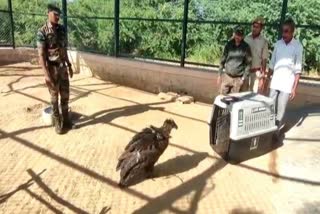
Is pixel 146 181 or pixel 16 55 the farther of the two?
pixel 16 55

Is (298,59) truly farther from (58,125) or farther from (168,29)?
(168,29)

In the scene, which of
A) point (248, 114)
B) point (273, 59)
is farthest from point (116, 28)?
point (248, 114)

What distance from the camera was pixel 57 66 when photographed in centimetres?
608

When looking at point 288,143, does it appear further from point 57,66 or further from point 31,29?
point 31,29

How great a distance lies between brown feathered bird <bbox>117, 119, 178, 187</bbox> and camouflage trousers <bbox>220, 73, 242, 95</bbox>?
5.62 ft

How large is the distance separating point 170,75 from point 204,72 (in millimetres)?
819

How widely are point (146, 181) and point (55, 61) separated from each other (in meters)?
2.38

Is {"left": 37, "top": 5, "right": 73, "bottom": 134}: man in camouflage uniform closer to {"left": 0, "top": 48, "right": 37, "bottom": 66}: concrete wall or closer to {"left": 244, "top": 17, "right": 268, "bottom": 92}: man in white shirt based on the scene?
{"left": 244, "top": 17, "right": 268, "bottom": 92}: man in white shirt

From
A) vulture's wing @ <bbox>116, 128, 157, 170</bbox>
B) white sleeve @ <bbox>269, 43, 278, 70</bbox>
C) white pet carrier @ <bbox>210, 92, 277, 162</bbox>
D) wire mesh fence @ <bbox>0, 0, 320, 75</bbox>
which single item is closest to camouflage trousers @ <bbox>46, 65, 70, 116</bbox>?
vulture's wing @ <bbox>116, 128, 157, 170</bbox>

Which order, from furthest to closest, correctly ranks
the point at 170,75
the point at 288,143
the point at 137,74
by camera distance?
the point at 137,74
the point at 170,75
the point at 288,143

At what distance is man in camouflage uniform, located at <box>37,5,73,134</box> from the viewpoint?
5.85 meters

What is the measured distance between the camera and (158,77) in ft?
28.1

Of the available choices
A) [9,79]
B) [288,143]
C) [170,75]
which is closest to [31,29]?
[9,79]

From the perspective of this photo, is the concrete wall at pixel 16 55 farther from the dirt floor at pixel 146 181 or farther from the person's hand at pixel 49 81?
the person's hand at pixel 49 81
